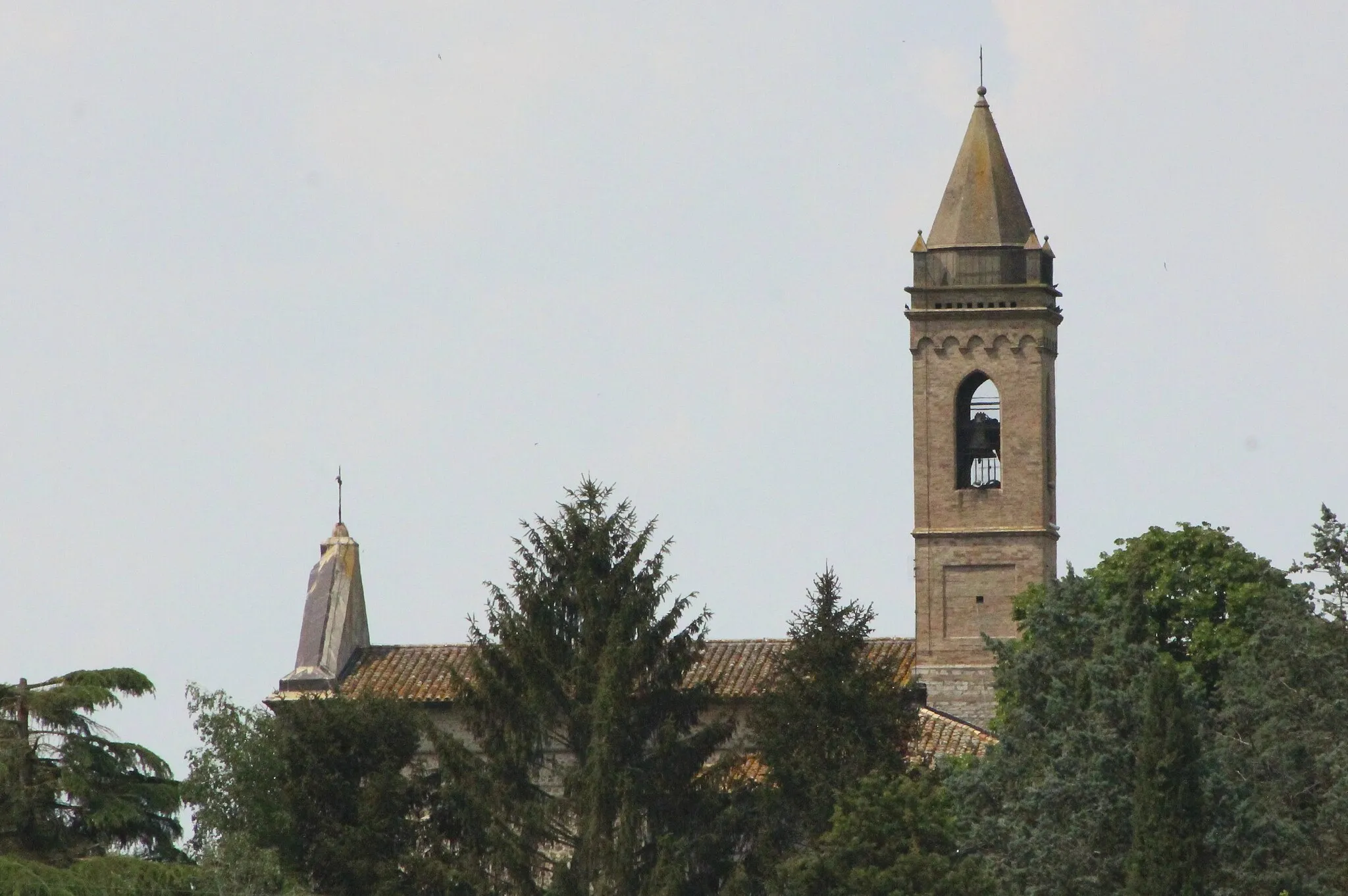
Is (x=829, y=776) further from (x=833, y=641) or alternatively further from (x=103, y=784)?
(x=103, y=784)

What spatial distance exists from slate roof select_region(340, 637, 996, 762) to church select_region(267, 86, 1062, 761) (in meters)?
0.06

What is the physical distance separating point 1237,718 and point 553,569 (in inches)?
415

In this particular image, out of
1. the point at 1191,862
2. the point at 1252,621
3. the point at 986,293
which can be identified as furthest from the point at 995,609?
the point at 1191,862

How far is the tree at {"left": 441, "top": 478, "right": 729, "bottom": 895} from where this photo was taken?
5178 centimetres

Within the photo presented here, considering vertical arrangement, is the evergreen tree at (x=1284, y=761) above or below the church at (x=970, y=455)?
below

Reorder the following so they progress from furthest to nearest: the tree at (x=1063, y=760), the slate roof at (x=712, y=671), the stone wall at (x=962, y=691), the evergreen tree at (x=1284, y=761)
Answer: the stone wall at (x=962, y=691) → the slate roof at (x=712, y=671) → the tree at (x=1063, y=760) → the evergreen tree at (x=1284, y=761)

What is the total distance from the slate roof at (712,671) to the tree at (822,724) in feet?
32.6

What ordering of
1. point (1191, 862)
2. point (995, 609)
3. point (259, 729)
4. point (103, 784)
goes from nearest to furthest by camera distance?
1. point (1191, 862)
2. point (103, 784)
3. point (259, 729)
4. point (995, 609)

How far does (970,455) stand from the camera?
235 ft

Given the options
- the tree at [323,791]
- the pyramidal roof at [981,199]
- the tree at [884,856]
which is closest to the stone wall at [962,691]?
the pyramidal roof at [981,199]

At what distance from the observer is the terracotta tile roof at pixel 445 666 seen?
68.9 metres

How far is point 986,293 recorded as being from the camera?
71.3 m

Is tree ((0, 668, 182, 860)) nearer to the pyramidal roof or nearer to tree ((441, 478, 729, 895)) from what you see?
tree ((441, 478, 729, 895))

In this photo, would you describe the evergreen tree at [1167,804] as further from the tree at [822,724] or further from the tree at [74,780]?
the tree at [74,780]
